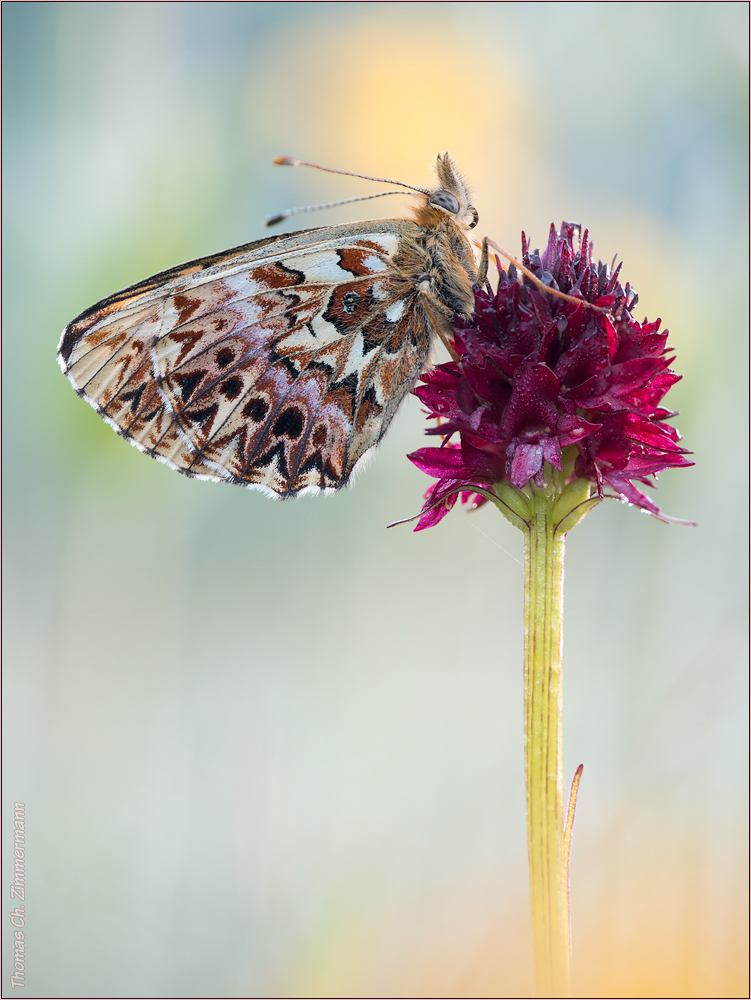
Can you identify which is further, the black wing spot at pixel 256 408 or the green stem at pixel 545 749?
the black wing spot at pixel 256 408

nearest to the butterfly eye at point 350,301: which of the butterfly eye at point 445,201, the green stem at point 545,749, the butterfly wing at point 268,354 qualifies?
the butterfly wing at point 268,354

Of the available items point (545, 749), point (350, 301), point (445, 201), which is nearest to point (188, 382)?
point (350, 301)

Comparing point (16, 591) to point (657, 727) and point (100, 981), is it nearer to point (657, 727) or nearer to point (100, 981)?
point (100, 981)

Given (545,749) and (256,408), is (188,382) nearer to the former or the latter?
(256,408)

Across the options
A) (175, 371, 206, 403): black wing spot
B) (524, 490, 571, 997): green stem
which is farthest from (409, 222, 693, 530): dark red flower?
(175, 371, 206, 403): black wing spot

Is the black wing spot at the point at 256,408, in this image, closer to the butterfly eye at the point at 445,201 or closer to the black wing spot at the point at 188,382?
the black wing spot at the point at 188,382

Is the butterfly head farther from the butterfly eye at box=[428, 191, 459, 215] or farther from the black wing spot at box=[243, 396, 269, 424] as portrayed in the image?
the black wing spot at box=[243, 396, 269, 424]
